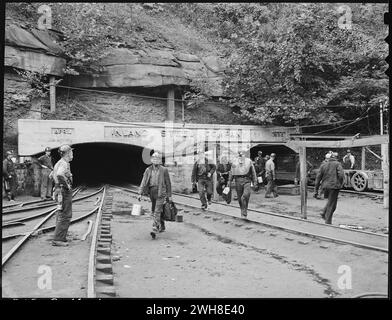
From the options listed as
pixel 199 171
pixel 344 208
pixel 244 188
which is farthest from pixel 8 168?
pixel 344 208


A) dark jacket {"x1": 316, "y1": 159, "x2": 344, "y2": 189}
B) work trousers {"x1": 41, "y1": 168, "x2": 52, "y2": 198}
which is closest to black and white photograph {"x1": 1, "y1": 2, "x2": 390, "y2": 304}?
dark jacket {"x1": 316, "y1": 159, "x2": 344, "y2": 189}

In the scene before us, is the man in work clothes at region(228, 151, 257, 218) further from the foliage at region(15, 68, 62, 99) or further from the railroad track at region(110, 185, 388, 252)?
the foliage at region(15, 68, 62, 99)

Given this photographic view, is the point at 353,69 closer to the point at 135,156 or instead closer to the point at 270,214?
the point at 270,214

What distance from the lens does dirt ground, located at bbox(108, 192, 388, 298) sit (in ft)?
15.9

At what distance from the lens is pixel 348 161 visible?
1800 cm

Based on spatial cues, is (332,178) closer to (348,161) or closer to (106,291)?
(106,291)

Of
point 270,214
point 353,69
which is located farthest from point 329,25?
point 270,214

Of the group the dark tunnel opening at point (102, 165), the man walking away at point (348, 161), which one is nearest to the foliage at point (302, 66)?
the man walking away at point (348, 161)

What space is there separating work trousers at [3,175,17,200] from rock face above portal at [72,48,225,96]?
25.5 feet

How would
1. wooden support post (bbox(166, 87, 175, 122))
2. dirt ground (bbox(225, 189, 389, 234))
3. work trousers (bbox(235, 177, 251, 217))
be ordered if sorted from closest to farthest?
work trousers (bbox(235, 177, 251, 217))
dirt ground (bbox(225, 189, 389, 234))
wooden support post (bbox(166, 87, 175, 122))

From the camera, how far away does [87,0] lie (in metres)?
3.27

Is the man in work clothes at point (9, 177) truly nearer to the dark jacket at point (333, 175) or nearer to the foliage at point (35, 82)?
the foliage at point (35, 82)

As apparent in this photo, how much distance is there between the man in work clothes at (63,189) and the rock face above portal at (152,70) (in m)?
14.0
